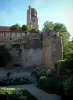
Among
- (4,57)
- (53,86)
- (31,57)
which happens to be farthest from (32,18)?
(53,86)

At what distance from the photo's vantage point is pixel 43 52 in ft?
121

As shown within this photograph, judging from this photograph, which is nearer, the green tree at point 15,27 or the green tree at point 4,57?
the green tree at point 4,57

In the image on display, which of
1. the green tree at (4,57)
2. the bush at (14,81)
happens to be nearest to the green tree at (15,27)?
the green tree at (4,57)

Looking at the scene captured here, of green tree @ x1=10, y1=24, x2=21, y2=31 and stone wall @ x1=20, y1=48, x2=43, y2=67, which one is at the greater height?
green tree @ x1=10, y1=24, x2=21, y2=31

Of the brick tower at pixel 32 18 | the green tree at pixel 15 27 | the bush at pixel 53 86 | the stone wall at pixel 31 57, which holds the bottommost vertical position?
the bush at pixel 53 86

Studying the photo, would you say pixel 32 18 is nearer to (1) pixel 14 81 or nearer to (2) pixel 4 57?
(2) pixel 4 57

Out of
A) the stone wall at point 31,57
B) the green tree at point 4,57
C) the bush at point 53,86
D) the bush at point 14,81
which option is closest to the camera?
the bush at point 53,86

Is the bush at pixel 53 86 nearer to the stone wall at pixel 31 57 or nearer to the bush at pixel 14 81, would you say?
the bush at pixel 14 81

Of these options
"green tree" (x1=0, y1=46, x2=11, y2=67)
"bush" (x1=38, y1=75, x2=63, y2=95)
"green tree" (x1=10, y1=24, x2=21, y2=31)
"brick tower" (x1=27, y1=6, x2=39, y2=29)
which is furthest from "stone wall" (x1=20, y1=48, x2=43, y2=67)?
"brick tower" (x1=27, y1=6, x2=39, y2=29)

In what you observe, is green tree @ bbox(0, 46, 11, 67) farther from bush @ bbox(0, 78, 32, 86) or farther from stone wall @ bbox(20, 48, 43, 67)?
bush @ bbox(0, 78, 32, 86)

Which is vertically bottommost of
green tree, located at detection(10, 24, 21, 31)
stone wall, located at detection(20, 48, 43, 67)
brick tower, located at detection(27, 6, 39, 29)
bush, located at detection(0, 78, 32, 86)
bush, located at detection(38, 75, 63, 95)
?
bush, located at detection(0, 78, 32, 86)

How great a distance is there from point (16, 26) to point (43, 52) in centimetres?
1176

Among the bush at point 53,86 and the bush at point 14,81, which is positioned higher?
the bush at point 53,86

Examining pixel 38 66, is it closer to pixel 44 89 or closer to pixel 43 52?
pixel 43 52
